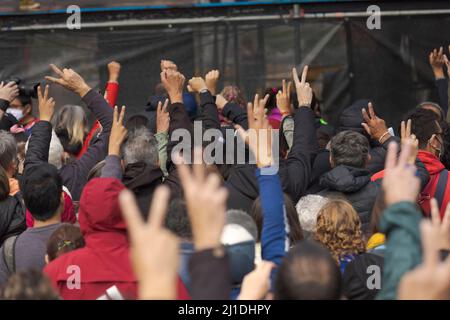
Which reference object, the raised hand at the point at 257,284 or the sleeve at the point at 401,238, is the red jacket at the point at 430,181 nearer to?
the raised hand at the point at 257,284

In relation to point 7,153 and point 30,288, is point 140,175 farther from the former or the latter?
point 30,288

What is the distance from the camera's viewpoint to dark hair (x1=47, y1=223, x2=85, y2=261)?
4.05 meters

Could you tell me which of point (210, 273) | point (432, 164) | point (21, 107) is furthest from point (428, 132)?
point (21, 107)

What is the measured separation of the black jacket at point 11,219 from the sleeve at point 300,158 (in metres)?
1.41

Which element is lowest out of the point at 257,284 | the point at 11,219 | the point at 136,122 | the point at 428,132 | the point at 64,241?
the point at 257,284

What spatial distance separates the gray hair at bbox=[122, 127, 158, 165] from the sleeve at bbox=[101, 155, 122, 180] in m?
0.51

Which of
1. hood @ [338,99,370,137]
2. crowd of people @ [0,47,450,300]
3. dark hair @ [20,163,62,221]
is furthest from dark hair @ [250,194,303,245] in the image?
hood @ [338,99,370,137]

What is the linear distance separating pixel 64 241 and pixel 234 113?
7.93 ft

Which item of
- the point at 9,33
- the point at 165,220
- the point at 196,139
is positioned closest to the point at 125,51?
the point at 9,33

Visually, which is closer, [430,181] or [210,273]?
[210,273]

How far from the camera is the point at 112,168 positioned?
14.1 ft

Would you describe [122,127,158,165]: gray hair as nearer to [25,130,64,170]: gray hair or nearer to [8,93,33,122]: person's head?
[25,130,64,170]: gray hair

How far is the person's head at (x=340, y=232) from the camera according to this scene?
4145 mm
